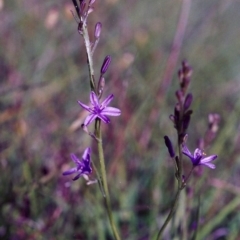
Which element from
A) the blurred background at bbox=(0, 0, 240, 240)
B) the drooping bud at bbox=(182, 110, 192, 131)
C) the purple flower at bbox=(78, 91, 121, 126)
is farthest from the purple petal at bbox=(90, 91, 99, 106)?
the blurred background at bbox=(0, 0, 240, 240)

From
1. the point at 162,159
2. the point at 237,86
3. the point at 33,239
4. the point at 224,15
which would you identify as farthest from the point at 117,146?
the point at 224,15

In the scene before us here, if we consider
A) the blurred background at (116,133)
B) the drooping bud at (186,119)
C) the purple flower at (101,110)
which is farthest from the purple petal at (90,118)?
the blurred background at (116,133)

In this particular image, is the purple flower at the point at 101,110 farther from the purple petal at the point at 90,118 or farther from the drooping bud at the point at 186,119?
the drooping bud at the point at 186,119

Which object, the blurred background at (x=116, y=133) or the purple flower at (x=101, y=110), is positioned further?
the blurred background at (x=116, y=133)

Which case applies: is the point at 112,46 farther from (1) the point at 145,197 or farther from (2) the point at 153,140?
(1) the point at 145,197

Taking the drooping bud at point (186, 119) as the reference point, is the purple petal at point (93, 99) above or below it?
above

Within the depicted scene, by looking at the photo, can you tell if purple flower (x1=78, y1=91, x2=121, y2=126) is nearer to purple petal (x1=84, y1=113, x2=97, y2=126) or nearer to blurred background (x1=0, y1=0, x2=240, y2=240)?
purple petal (x1=84, y1=113, x2=97, y2=126)

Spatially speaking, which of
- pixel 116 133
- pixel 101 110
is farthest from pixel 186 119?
pixel 116 133

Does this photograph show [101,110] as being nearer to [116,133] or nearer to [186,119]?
[186,119]
